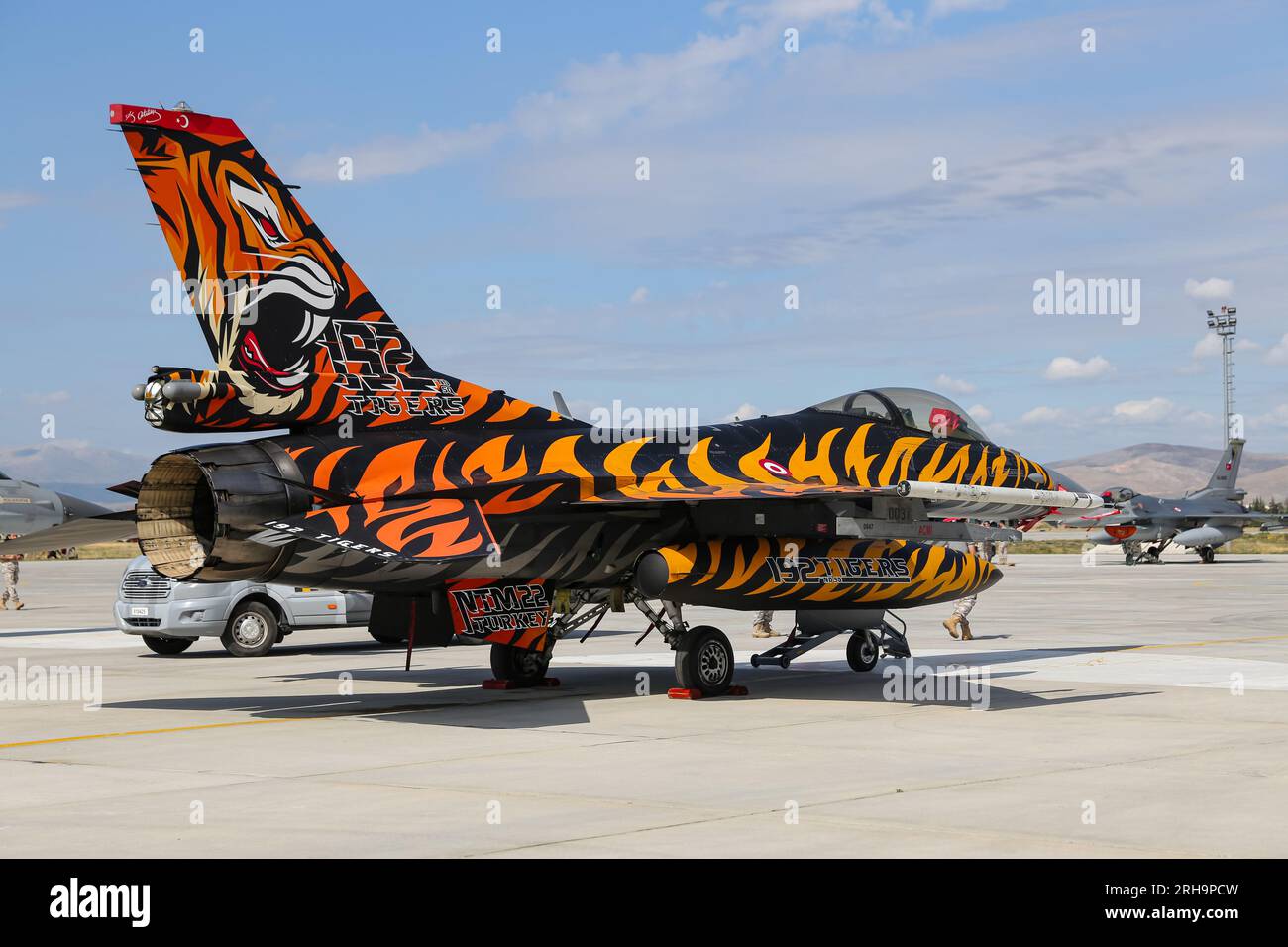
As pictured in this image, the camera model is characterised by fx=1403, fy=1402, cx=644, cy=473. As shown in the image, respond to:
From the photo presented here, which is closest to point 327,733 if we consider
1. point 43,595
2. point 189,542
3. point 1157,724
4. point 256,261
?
point 189,542

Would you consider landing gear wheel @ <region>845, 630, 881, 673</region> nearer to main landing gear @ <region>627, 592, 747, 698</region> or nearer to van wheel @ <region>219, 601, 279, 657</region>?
main landing gear @ <region>627, 592, 747, 698</region>

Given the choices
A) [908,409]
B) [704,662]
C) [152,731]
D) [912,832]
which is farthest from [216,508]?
[908,409]

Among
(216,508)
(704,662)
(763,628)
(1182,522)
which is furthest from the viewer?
(1182,522)

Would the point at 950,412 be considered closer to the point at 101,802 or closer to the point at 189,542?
the point at 189,542

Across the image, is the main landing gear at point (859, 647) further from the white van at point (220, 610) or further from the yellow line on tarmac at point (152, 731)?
the white van at point (220, 610)

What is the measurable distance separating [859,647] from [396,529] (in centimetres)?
729

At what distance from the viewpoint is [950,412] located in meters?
17.4

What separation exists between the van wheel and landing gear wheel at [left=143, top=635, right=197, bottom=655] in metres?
0.94

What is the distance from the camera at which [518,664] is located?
53.5 feet

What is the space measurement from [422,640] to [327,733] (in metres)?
2.29

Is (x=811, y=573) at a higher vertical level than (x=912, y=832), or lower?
higher

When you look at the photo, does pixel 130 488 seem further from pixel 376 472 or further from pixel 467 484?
pixel 467 484
